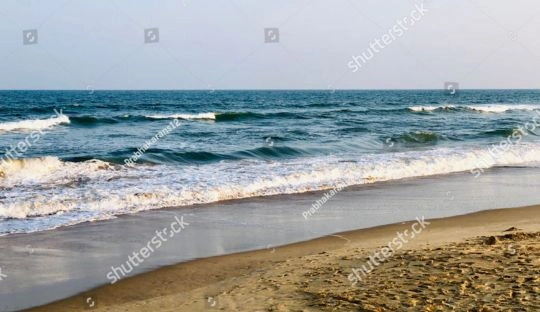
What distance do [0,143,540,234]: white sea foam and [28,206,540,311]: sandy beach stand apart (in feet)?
13.3

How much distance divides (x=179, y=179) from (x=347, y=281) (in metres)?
9.40

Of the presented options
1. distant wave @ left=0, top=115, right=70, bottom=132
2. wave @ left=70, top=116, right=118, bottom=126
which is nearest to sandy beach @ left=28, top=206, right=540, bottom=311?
distant wave @ left=0, top=115, right=70, bottom=132

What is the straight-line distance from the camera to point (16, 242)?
9055mm

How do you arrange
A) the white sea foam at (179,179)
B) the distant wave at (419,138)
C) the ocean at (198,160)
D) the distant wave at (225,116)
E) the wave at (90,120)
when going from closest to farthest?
the white sea foam at (179,179) < the ocean at (198,160) < the distant wave at (419,138) < the wave at (90,120) < the distant wave at (225,116)

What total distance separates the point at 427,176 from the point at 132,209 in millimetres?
8976

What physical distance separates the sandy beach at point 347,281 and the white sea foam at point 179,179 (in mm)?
4058

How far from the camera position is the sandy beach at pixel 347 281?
548 cm

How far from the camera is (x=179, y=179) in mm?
15180

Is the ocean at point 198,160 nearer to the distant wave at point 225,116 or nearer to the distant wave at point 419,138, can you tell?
the distant wave at point 419,138

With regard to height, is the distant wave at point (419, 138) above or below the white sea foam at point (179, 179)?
above

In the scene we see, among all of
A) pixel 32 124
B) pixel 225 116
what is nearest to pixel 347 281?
pixel 32 124

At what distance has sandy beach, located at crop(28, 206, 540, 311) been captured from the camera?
5.48 m

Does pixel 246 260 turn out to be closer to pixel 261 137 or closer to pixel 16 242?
pixel 16 242

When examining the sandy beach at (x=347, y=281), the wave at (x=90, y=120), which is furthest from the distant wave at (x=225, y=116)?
the sandy beach at (x=347, y=281)
